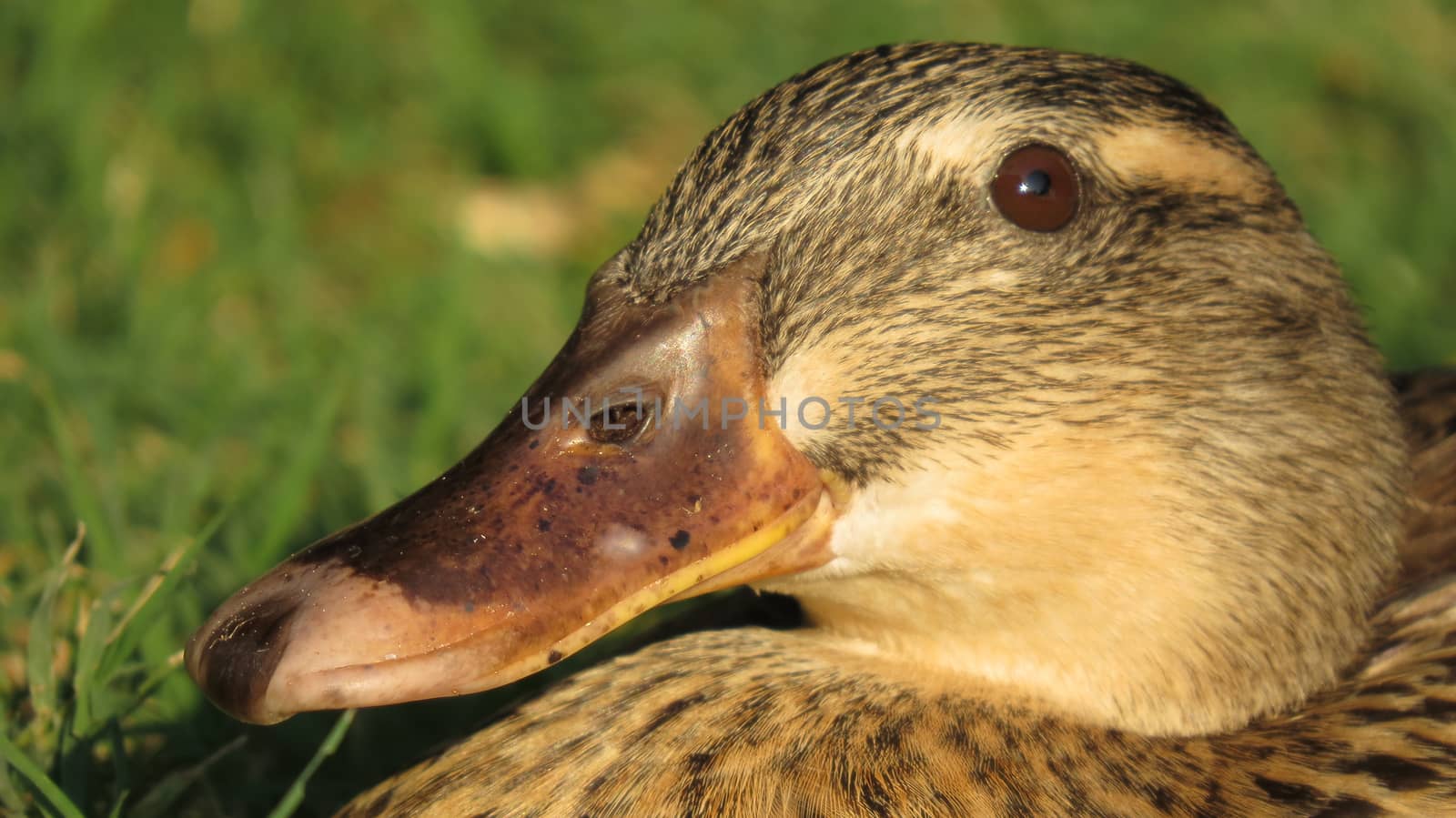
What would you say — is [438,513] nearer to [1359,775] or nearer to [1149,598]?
[1149,598]

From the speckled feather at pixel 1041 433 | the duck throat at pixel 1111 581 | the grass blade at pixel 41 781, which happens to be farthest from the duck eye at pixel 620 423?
the grass blade at pixel 41 781

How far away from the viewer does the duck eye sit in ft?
5.93

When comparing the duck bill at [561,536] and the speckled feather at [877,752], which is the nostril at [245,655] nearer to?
the duck bill at [561,536]

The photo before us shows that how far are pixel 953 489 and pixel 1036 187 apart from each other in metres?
0.38

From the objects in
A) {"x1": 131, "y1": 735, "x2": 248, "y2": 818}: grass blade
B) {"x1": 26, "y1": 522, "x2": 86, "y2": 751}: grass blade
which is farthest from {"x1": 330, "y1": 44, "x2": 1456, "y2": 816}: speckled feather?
{"x1": 26, "y1": 522, "x2": 86, "y2": 751}: grass blade

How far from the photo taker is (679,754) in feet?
6.37

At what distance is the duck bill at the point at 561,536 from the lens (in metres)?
1.67

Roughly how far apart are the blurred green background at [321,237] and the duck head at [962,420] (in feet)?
2.33

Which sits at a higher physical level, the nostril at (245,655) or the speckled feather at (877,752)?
the nostril at (245,655)

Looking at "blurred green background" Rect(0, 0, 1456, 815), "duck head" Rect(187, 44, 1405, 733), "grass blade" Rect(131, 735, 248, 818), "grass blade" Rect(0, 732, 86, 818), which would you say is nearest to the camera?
"duck head" Rect(187, 44, 1405, 733)

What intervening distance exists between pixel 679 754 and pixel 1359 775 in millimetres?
835

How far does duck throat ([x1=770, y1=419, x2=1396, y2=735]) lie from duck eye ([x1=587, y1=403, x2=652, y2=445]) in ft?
0.98

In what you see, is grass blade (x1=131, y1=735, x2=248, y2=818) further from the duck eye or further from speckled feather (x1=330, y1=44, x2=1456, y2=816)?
the duck eye

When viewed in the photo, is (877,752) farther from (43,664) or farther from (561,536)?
(43,664)
